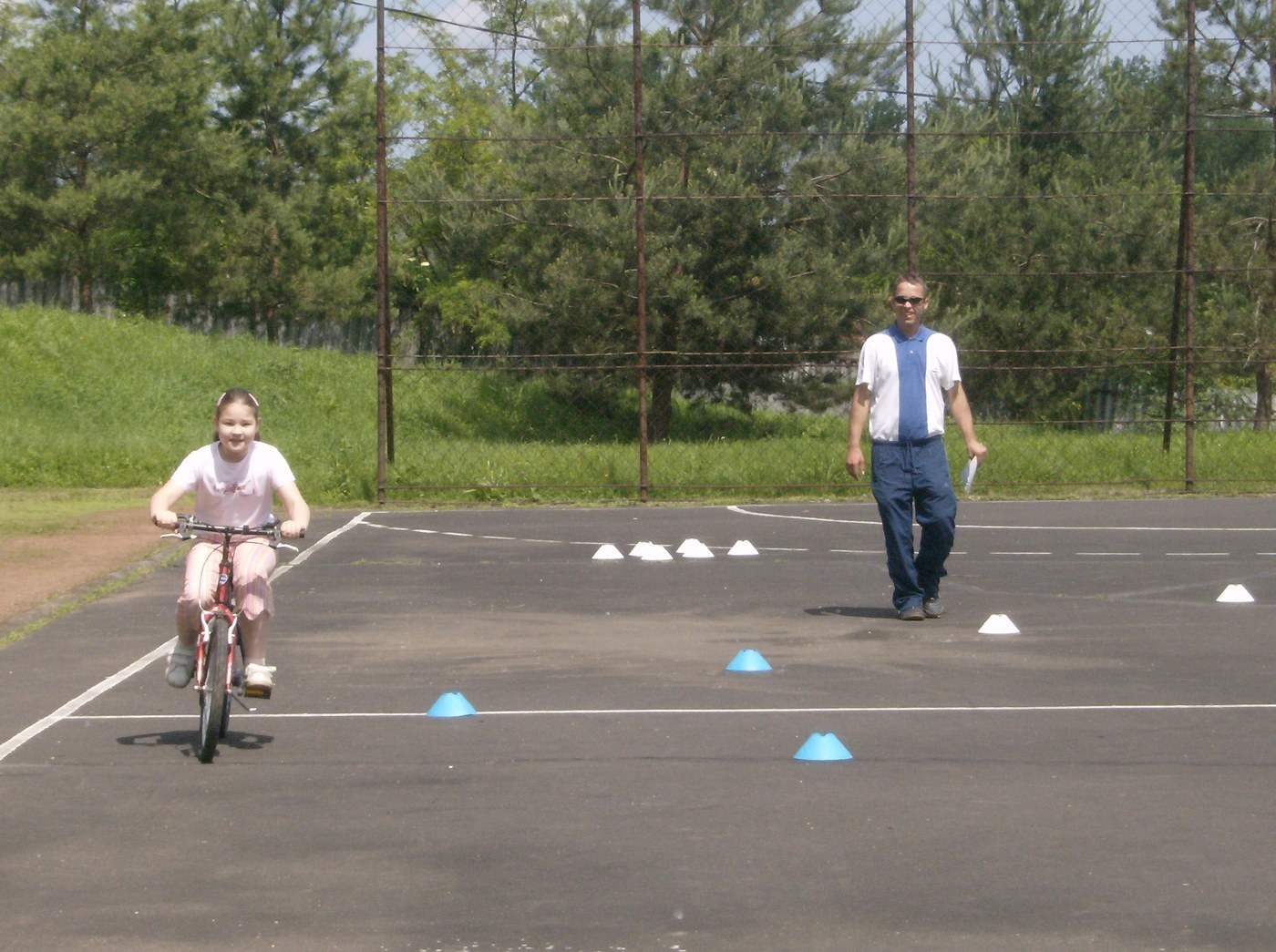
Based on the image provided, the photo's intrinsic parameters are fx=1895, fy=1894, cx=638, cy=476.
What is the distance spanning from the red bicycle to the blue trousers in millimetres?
4762

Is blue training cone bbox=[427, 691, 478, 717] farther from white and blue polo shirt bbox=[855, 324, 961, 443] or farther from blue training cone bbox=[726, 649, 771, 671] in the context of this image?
white and blue polo shirt bbox=[855, 324, 961, 443]

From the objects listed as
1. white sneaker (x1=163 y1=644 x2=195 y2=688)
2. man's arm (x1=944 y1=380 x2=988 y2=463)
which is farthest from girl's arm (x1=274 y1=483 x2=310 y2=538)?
man's arm (x1=944 y1=380 x2=988 y2=463)

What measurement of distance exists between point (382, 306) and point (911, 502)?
11857 mm

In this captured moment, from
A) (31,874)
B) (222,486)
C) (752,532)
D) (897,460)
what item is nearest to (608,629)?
(897,460)

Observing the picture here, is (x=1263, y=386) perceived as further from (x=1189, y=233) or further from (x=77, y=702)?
(x=77, y=702)

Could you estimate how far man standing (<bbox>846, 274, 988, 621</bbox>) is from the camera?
36.9ft

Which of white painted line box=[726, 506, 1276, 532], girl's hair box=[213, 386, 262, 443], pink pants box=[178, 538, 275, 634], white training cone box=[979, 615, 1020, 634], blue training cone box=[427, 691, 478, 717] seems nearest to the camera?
pink pants box=[178, 538, 275, 634]

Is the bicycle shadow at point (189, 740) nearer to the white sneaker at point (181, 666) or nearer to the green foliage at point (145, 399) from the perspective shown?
the white sneaker at point (181, 666)

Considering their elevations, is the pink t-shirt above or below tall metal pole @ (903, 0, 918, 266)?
below

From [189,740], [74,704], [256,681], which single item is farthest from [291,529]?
[74,704]

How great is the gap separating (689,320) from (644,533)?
15.6 metres

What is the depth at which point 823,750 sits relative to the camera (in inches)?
283

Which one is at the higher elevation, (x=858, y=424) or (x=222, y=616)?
(x=858, y=424)

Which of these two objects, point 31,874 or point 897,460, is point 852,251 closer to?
point 897,460
